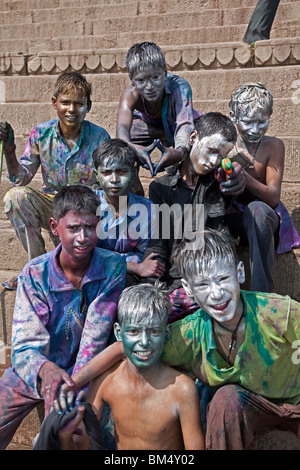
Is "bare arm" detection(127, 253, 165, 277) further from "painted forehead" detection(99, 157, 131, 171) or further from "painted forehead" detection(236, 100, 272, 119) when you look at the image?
"painted forehead" detection(236, 100, 272, 119)

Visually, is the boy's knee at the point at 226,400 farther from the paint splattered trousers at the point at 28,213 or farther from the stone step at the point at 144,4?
the stone step at the point at 144,4

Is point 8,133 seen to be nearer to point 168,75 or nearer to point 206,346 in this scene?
point 168,75

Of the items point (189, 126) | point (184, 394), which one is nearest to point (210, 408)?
point (184, 394)

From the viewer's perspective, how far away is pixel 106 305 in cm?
329

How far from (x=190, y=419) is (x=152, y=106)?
1.97 meters

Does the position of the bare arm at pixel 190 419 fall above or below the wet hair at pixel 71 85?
below

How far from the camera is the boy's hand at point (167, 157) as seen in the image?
3.64m

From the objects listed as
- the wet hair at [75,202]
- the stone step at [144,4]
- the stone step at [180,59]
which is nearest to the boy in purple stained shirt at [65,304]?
the wet hair at [75,202]

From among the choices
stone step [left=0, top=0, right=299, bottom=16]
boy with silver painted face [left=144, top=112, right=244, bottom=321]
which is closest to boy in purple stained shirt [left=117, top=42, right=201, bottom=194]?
boy with silver painted face [left=144, top=112, right=244, bottom=321]

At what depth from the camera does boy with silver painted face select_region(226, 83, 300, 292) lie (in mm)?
3584

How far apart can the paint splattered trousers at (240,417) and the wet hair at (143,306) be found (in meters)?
0.41

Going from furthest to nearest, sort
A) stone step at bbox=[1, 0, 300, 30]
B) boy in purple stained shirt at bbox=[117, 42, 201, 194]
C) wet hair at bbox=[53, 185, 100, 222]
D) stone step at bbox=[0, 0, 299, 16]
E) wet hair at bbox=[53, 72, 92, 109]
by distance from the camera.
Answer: stone step at bbox=[0, 0, 299, 16] < stone step at bbox=[1, 0, 300, 30] < wet hair at bbox=[53, 72, 92, 109] < boy in purple stained shirt at bbox=[117, 42, 201, 194] < wet hair at bbox=[53, 185, 100, 222]

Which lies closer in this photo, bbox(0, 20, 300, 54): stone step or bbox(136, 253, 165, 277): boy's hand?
bbox(136, 253, 165, 277): boy's hand
